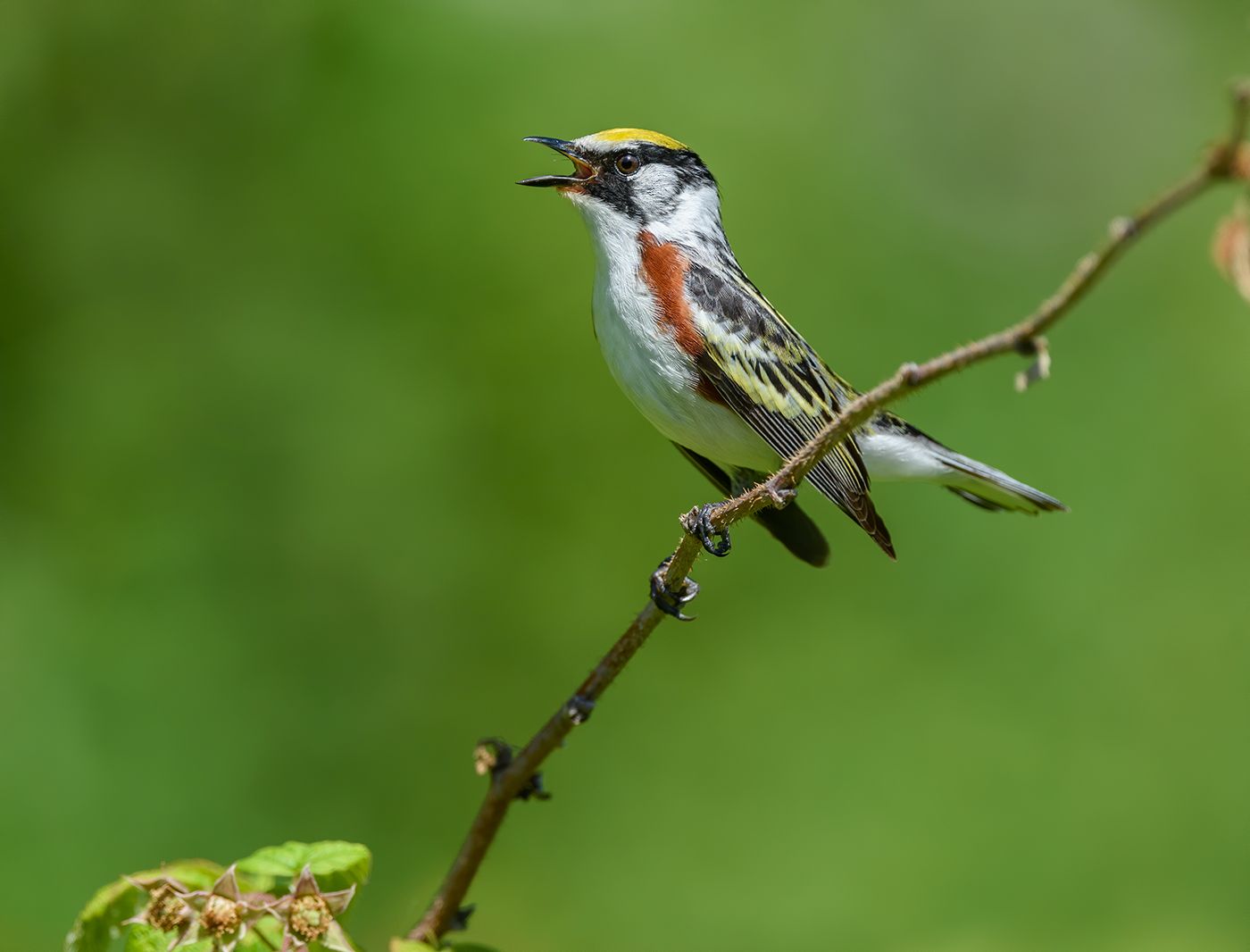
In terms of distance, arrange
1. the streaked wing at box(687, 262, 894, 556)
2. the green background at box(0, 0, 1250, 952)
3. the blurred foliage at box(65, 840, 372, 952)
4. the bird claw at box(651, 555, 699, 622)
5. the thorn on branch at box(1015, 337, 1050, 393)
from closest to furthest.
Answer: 1. the thorn on branch at box(1015, 337, 1050, 393)
2. the blurred foliage at box(65, 840, 372, 952)
3. the bird claw at box(651, 555, 699, 622)
4. the streaked wing at box(687, 262, 894, 556)
5. the green background at box(0, 0, 1250, 952)

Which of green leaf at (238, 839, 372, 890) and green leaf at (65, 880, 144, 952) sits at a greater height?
green leaf at (238, 839, 372, 890)

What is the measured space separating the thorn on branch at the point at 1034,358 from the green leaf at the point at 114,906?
119 centimetres

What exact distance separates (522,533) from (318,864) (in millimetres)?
2737

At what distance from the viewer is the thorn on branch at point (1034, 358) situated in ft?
3.53

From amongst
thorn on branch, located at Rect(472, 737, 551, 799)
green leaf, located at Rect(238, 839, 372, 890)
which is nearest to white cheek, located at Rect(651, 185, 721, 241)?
thorn on branch, located at Rect(472, 737, 551, 799)

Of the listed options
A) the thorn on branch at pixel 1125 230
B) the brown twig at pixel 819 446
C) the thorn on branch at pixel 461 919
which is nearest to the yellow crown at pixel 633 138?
the brown twig at pixel 819 446

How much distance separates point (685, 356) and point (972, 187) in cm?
285

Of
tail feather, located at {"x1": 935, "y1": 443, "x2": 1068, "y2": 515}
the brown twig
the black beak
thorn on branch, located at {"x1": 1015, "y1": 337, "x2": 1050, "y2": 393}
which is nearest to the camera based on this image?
the brown twig

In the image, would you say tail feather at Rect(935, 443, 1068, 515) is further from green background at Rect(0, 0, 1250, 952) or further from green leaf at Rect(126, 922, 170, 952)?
green leaf at Rect(126, 922, 170, 952)

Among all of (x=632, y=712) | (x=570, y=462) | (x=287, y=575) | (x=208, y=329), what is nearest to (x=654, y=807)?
(x=632, y=712)

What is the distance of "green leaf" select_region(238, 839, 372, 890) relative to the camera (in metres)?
1.54

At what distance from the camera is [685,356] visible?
9.95ft

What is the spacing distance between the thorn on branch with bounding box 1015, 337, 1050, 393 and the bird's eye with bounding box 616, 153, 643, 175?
2333mm

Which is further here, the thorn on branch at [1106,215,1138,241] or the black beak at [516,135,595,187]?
the black beak at [516,135,595,187]
